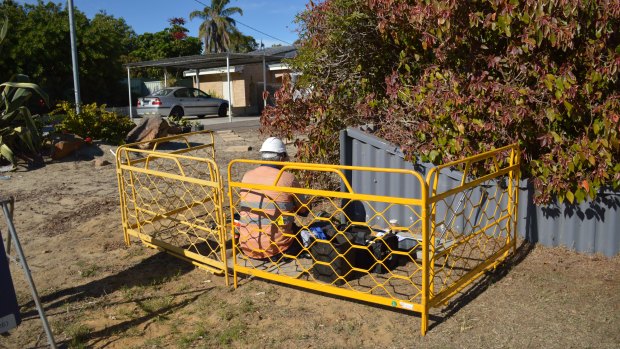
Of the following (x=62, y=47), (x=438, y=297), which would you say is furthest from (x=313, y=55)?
(x=62, y=47)

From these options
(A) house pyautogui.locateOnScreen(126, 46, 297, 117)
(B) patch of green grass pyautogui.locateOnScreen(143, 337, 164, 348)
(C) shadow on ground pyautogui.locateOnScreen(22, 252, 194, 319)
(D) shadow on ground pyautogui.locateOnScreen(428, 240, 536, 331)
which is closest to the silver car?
(A) house pyautogui.locateOnScreen(126, 46, 297, 117)

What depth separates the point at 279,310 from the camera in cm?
445

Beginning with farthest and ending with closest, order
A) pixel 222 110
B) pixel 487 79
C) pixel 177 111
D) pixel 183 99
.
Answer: pixel 222 110, pixel 183 99, pixel 177 111, pixel 487 79

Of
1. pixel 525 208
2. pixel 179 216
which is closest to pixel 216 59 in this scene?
pixel 179 216

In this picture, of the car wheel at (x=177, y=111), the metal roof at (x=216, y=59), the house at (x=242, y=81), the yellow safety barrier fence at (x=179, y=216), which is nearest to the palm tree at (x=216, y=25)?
the house at (x=242, y=81)

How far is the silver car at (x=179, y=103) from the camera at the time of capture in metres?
22.9

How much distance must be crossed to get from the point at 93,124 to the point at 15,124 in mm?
1962

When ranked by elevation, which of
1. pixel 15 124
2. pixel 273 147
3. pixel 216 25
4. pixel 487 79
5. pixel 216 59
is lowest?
pixel 273 147

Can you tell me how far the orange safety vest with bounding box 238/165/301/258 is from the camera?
493 centimetres

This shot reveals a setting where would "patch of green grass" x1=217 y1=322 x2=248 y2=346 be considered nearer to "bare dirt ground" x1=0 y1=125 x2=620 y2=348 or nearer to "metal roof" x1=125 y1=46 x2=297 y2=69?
"bare dirt ground" x1=0 y1=125 x2=620 y2=348

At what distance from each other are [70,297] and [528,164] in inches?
175

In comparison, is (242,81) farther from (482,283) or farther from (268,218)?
(482,283)

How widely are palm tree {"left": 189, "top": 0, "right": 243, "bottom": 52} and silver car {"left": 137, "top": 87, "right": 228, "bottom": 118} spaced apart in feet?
103

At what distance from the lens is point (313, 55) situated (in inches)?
280
